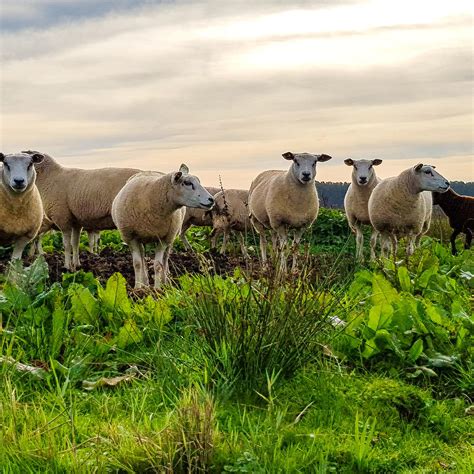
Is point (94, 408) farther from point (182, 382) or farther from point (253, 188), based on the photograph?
point (253, 188)

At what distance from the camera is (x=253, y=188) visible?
17641 millimetres

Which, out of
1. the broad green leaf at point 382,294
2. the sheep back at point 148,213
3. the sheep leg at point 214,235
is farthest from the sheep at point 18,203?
the sheep leg at point 214,235

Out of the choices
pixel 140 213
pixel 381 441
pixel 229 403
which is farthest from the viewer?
pixel 140 213

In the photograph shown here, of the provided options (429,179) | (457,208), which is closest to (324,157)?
(429,179)

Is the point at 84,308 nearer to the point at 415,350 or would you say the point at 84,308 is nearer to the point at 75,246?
the point at 415,350

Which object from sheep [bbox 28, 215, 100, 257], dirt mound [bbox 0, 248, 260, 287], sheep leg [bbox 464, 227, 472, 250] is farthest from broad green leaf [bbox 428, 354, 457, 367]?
sheep leg [bbox 464, 227, 472, 250]

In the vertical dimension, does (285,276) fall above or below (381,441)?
above

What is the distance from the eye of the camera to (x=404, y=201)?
576 inches

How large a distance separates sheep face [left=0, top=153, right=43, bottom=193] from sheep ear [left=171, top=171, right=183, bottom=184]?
204 cm

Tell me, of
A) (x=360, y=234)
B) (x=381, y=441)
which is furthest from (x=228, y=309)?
(x=360, y=234)

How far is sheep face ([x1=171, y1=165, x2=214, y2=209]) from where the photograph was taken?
10859 millimetres

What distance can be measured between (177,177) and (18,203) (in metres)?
2.32

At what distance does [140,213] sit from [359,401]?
6313 millimetres

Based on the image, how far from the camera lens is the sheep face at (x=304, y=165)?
14.2m
